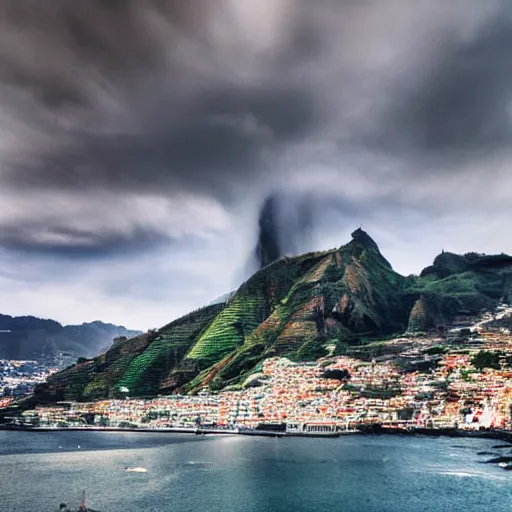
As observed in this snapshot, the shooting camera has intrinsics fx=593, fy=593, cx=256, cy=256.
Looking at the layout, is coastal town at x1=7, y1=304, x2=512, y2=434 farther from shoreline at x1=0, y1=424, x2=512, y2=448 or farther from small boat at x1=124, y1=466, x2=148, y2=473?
small boat at x1=124, y1=466, x2=148, y2=473

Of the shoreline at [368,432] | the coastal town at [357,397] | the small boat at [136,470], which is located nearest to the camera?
the small boat at [136,470]

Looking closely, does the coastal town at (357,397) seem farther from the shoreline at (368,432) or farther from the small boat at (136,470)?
the small boat at (136,470)

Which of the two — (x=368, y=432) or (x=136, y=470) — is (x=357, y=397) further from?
(x=136, y=470)

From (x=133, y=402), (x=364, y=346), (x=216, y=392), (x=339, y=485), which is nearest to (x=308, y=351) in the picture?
(x=364, y=346)

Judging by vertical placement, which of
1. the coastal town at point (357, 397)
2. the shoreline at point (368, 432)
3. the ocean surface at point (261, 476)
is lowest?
the ocean surface at point (261, 476)

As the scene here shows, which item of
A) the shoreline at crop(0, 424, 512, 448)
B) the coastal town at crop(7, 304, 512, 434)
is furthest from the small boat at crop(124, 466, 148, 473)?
the coastal town at crop(7, 304, 512, 434)

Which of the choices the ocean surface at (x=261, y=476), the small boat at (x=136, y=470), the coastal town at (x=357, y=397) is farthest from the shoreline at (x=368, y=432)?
the small boat at (x=136, y=470)
